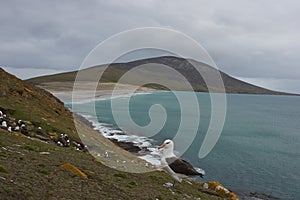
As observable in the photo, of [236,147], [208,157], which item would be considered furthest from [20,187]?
[236,147]

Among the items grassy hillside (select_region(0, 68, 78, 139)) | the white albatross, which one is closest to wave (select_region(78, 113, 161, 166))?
grassy hillside (select_region(0, 68, 78, 139))

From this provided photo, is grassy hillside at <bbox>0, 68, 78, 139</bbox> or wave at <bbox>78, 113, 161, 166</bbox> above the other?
grassy hillside at <bbox>0, 68, 78, 139</bbox>

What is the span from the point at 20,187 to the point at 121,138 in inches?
2146

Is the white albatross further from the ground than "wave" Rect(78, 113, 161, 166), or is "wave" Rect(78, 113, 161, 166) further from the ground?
the white albatross

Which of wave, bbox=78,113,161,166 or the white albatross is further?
wave, bbox=78,113,161,166

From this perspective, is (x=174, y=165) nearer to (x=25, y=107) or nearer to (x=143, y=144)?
(x=25, y=107)

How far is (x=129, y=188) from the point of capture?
564 inches

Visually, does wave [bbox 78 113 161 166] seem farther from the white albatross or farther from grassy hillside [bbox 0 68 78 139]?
the white albatross

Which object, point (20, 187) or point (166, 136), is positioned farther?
point (166, 136)

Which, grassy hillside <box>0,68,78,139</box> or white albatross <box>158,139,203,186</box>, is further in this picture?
grassy hillside <box>0,68,78,139</box>

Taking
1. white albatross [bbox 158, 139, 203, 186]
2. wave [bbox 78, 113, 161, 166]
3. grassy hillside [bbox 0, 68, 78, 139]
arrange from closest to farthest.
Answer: white albatross [bbox 158, 139, 203, 186] → grassy hillside [bbox 0, 68, 78, 139] → wave [bbox 78, 113, 161, 166]

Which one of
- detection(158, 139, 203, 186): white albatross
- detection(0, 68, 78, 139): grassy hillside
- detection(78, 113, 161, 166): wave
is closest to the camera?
detection(158, 139, 203, 186): white albatross

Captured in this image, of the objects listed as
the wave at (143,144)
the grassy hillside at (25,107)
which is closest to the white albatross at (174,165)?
the grassy hillside at (25,107)

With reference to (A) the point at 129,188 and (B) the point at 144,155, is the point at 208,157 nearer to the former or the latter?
(B) the point at 144,155
